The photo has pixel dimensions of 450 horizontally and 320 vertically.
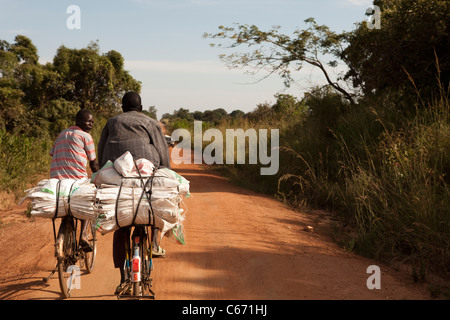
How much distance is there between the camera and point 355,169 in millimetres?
9664

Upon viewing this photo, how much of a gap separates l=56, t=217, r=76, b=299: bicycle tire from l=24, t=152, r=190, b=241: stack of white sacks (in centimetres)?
65

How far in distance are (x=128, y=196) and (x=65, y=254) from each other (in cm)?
154

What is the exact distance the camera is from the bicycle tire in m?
5.04

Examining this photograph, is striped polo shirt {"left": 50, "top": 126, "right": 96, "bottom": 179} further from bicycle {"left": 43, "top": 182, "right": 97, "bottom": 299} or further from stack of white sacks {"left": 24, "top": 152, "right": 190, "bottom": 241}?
stack of white sacks {"left": 24, "top": 152, "right": 190, "bottom": 241}

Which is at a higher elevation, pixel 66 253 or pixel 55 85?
pixel 55 85

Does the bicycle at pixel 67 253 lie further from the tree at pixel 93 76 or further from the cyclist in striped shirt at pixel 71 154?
the tree at pixel 93 76

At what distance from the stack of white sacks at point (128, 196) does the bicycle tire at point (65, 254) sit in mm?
654

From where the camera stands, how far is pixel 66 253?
5.19m

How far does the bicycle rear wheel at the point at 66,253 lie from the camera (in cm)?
504

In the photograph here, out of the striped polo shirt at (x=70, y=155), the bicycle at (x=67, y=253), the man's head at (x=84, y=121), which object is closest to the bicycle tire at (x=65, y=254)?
the bicycle at (x=67, y=253)

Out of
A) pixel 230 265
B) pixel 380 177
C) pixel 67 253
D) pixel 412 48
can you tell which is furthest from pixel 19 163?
pixel 412 48

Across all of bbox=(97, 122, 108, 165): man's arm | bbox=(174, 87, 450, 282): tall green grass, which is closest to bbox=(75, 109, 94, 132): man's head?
bbox=(97, 122, 108, 165): man's arm

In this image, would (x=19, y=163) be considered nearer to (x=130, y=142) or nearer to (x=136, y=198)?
(x=130, y=142)
